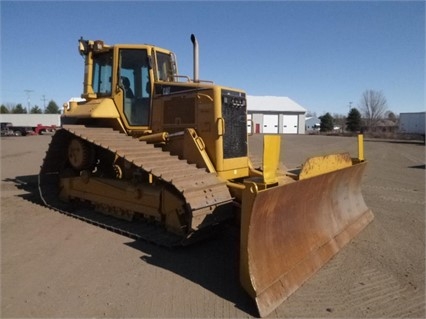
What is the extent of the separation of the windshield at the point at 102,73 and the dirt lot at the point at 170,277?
2610mm

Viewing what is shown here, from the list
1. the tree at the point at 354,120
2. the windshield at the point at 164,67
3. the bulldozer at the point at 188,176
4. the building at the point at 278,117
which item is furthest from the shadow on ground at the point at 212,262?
the building at the point at 278,117

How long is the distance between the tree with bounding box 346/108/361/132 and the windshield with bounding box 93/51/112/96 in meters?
57.3

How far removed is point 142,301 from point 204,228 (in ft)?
5.13

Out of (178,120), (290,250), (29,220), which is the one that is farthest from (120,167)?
(290,250)

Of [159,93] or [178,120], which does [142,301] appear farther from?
[159,93]

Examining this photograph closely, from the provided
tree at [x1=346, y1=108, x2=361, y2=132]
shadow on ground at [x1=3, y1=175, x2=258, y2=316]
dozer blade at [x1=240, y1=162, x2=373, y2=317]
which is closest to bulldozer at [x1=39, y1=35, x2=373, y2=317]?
dozer blade at [x1=240, y1=162, x2=373, y2=317]

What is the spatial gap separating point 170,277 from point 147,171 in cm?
160

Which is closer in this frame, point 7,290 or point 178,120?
point 7,290

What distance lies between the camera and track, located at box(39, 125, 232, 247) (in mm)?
5109

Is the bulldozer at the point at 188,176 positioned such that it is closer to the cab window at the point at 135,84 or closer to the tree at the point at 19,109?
the cab window at the point at 135,84

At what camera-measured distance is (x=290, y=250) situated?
15.0ft

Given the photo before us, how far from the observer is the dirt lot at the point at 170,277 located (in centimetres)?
372

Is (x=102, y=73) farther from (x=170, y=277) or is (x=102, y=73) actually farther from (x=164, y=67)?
(x=170, y=277)

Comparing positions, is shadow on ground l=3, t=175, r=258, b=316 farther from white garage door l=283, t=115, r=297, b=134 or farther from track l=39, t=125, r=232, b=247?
white garage door l=283, t=115, r=297, b=134
